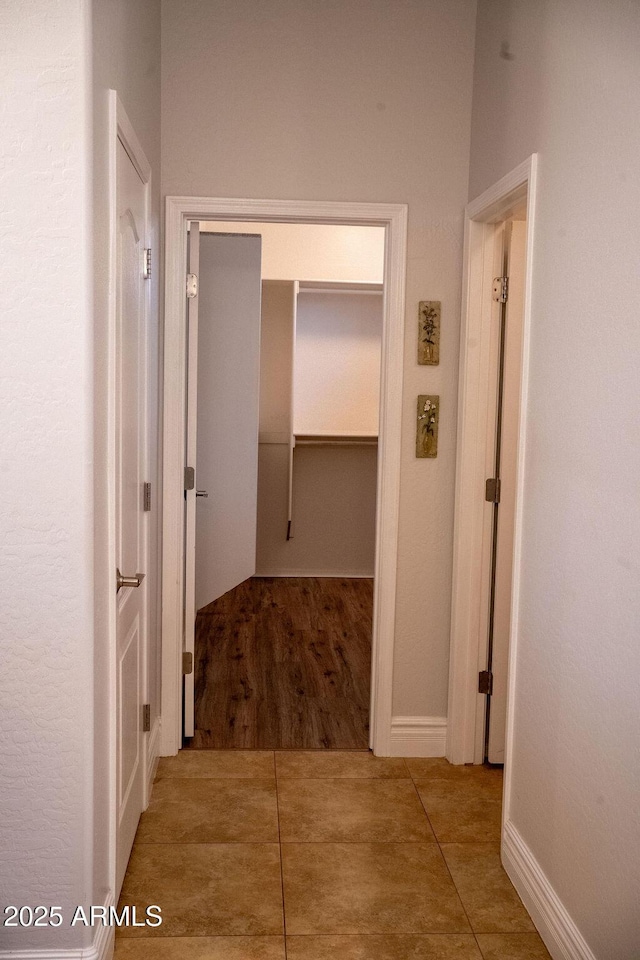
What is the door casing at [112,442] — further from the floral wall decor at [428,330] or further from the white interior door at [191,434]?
the floral wall decor at [428,330]

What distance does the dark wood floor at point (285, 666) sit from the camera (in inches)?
151

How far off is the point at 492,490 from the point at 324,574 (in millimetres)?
3472

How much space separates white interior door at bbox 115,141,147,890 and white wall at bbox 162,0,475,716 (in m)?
0.65

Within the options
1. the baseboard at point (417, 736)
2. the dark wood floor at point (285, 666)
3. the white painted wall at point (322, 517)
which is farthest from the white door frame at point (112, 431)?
the white painted wall at point (322, 517)

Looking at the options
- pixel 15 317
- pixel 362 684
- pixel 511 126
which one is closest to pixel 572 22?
pixel 511 126

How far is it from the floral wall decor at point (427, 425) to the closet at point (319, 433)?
115 inches

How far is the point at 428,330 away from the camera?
11.4 ft

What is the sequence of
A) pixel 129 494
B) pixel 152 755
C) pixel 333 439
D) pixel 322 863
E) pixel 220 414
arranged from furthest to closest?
pixel 333 439 < pixel 220 414 < pixel 152 755 < pixel 322 863 < pixel 129 494

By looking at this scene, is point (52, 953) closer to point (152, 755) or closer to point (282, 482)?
point (152, 755)

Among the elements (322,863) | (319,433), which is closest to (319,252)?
(319,433)

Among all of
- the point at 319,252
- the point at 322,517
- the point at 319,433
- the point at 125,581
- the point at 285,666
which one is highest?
the point at 319,252

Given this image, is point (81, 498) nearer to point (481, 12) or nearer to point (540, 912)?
point (540, 912)

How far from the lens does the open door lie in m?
3.61

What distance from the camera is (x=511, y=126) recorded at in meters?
2.88
